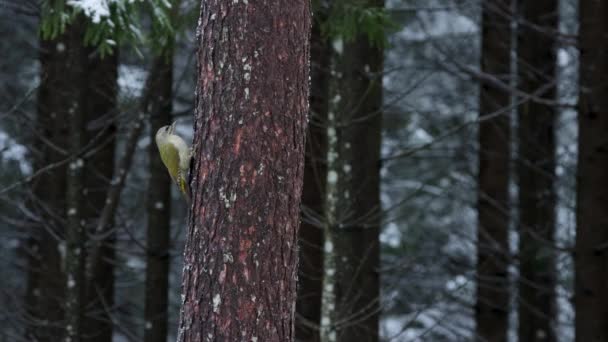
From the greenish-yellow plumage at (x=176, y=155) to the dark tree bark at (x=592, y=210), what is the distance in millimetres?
4990

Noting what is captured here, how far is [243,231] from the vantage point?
4.54m

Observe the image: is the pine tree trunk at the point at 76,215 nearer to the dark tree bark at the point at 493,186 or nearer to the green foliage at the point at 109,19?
the green foliage at the point at 109,19

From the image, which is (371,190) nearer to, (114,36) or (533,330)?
(114,36)

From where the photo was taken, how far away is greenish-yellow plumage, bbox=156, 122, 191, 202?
19.4 ft

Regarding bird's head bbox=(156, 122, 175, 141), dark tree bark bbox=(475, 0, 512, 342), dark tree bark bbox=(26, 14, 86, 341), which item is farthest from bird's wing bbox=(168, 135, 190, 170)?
dark tree bark bbox=(475, 0, 512, 342)

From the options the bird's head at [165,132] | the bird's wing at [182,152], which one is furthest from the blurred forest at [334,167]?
the bird's wing at [182,152]

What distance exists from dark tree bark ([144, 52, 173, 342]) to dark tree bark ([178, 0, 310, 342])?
21.5 ft

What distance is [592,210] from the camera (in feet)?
31.4

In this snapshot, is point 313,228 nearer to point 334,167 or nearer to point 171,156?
point 334,167

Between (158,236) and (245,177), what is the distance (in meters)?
7.20

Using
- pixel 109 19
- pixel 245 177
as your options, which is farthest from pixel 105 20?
pixel 245 177

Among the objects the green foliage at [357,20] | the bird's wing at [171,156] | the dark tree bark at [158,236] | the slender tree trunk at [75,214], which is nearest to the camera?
the bird's wing at [171,156]

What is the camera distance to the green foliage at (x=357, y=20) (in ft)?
26.4

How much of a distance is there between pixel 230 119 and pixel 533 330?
1032 centimetres
